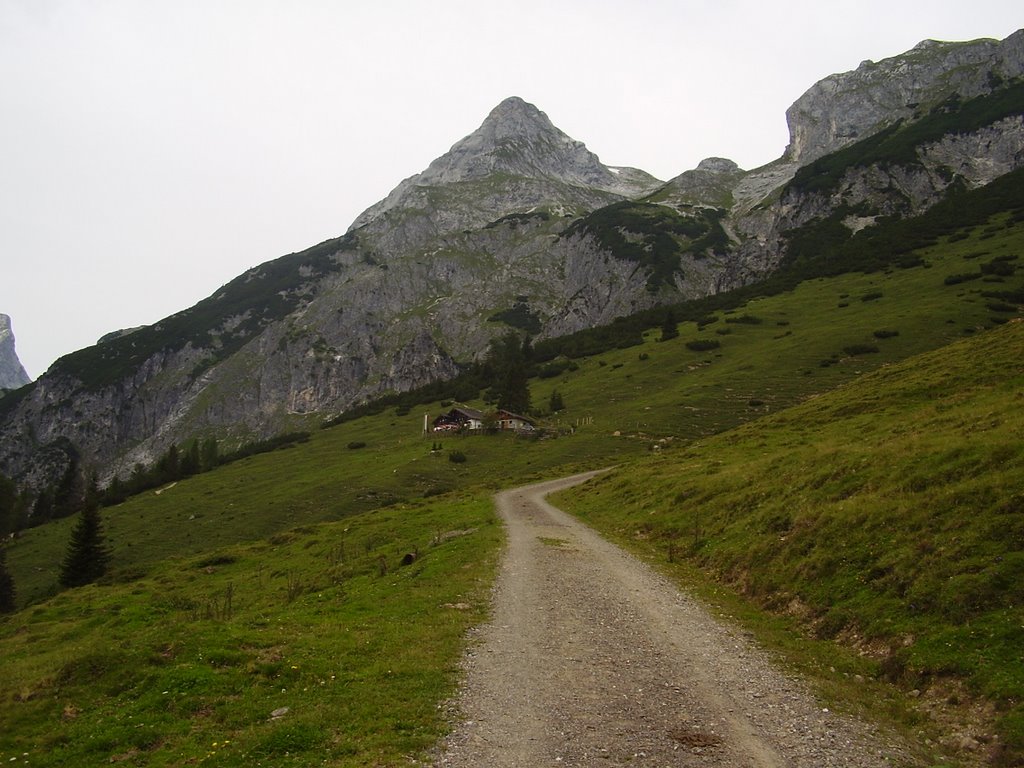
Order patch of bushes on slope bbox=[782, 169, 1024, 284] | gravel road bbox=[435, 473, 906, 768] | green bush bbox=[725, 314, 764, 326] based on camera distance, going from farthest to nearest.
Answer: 1. patch of bushes on slope bbox=[782, 169, 1024, 284]
2. green bush bbox=[725, 314, 764, 326]
3. gravel road bbox=[435, 473, 906, 768]

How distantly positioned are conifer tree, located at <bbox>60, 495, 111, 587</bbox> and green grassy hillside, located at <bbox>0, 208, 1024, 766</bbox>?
2.46m

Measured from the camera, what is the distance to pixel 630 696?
12.2 metres

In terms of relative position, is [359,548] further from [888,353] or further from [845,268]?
[845,268]

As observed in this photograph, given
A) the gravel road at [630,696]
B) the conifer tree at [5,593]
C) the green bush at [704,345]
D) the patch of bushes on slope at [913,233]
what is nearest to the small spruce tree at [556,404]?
the green bush at [704,345]

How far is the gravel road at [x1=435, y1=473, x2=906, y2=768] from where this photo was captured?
9.77 m

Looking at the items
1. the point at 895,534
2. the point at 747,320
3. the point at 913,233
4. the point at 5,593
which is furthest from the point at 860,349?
the point at 5,593

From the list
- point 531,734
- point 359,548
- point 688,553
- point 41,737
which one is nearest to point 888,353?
point 688,553

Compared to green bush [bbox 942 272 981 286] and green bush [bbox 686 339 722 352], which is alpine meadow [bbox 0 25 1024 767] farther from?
green bush [bbox 686 339 722 352]

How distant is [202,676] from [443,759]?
279 inches

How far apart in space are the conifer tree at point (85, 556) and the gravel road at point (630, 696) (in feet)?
158

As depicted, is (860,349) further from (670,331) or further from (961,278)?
(670,331)

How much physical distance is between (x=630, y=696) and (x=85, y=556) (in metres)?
56.6

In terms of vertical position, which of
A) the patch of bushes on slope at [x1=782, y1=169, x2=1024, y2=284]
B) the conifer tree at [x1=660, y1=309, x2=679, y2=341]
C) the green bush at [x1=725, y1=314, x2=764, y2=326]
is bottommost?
the green bush at [x1=725, y1=314, x2=764, y2=326]

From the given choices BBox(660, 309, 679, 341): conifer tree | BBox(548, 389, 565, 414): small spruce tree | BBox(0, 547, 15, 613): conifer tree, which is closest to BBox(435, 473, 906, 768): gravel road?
BBox(0, 547, 15, 613): conifer tree
